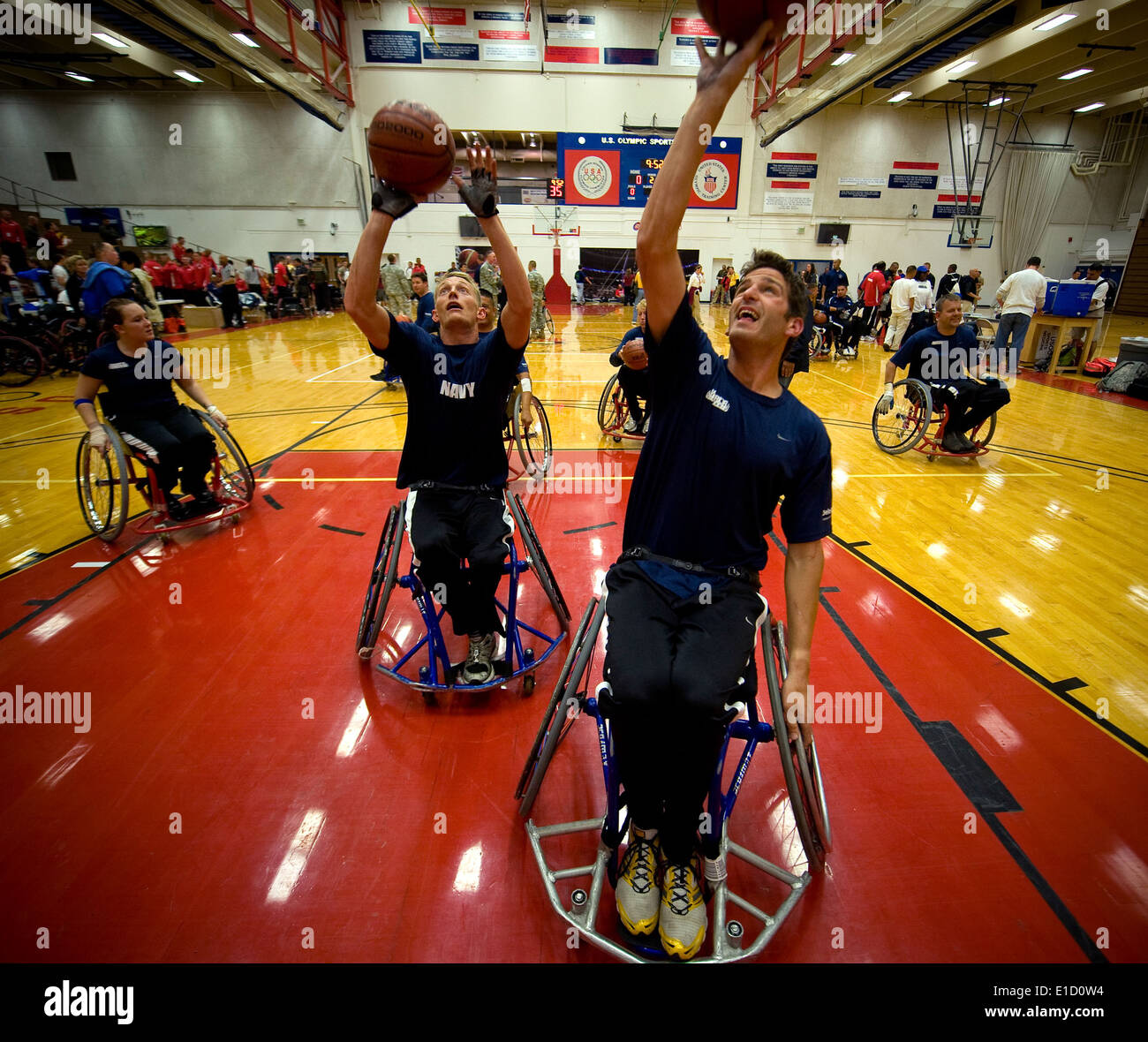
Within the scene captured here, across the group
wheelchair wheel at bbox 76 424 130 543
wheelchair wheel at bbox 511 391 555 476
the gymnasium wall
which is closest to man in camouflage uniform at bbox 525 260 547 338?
wheelchair wheel at bbox 511 391 555 476

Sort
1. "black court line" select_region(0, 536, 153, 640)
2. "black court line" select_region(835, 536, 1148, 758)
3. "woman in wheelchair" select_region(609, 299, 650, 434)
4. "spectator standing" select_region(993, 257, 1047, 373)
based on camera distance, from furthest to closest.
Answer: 1. "spectator standing" select_region(993, 257, 1047, 373)
2. "woman in wheelchair" select_region(609, 299, 650, 434)
3. "black court line" select_region(0, 536, 153, 640)
4. "black court line" select_region(835, 536, 1148, 758)

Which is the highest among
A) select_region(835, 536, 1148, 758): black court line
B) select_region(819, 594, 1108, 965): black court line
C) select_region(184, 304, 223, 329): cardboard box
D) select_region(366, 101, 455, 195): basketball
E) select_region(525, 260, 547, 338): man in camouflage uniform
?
select_region(366, 101, 455, 195): basketball

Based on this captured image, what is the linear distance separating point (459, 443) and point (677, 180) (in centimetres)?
157

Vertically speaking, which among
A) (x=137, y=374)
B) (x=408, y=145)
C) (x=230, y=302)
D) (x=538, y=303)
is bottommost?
(x=137, y=374)

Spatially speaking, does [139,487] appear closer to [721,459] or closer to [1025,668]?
[721,459]

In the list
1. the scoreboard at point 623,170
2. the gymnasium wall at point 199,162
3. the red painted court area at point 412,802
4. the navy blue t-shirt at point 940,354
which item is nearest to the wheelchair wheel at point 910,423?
the navy blue t-shirt at point 940,354

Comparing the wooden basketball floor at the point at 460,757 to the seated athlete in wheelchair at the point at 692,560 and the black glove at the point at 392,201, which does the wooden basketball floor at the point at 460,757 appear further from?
the black glove at the point at 392,201

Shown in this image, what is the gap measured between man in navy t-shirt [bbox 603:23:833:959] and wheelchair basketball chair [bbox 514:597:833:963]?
0.05 m

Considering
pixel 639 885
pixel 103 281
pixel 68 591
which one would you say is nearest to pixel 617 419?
pixel 68 591

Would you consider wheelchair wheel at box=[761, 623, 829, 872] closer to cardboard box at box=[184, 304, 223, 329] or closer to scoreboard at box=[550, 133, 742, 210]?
cardboard box at box=[184, 304, 223, 329]

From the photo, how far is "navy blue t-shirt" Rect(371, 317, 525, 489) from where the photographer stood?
258 cm

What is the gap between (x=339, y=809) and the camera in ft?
6.77

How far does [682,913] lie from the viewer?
1.56 meters

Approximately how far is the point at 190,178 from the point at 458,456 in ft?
81.7
